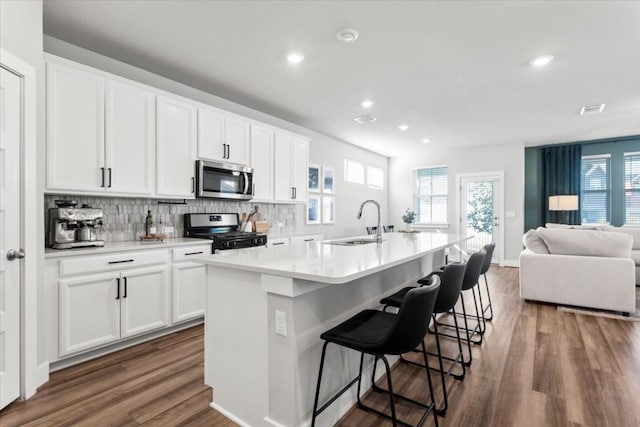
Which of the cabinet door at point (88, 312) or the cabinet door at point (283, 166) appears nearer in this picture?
the cabinet door at point (88, 312)

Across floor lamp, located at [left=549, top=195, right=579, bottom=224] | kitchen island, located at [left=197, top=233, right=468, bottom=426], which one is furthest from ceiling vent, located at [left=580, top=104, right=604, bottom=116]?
kitchen island, located at [left=197, top=233, right=468, bottom=426]

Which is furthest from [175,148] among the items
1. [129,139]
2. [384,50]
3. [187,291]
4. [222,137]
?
[384,50]

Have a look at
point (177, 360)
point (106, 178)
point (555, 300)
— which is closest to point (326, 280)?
point (177, 360)

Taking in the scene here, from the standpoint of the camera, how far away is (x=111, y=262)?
101 inches

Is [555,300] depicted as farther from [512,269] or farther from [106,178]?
[106,178]

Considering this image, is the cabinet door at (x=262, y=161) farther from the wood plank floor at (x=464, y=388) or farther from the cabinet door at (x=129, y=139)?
the wood plank floor at (x=464, y=388)

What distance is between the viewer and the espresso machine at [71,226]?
8.14 ft

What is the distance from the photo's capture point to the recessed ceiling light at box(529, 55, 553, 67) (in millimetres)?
3074

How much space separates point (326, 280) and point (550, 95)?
436 centimetres

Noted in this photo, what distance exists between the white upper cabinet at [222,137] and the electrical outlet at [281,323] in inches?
96.7

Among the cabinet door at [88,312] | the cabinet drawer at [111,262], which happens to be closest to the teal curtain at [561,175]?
the cabinet drawer at [111,262]

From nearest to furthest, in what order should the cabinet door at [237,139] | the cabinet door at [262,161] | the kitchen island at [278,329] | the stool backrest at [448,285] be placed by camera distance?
the kitchen island at [278,329]
the stool backrest at [448,285]
the cabinet door at [237,139]
the cabinet door at [262,161]

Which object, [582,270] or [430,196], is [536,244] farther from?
[430,196]

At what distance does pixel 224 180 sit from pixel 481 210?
5.84 metres
